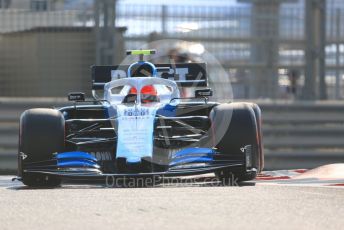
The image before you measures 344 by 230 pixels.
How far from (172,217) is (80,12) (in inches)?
225

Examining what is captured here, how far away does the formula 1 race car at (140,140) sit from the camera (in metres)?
8.08

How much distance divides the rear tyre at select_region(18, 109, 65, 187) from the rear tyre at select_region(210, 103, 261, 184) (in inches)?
59.4

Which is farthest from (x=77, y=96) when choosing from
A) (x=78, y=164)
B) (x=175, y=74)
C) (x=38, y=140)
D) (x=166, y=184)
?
(x=175, y=74)

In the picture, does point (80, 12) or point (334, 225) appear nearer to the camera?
point (334, 225)

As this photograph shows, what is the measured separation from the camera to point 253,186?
7.75 m

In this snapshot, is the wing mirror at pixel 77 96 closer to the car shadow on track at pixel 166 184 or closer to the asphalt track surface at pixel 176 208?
the car shadow on track at pixel 166 184

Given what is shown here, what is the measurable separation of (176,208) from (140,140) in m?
2.21

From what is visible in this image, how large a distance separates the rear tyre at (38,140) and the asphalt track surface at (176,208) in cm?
70

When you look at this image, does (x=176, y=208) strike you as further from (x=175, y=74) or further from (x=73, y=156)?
(x=175, y=74)

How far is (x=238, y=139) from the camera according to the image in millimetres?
8227

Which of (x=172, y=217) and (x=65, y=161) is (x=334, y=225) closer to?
(x=172, y=217)

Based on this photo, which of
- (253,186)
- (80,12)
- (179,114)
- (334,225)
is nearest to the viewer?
(334,225)

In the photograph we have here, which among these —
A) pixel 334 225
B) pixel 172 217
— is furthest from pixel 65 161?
pixel 334 225

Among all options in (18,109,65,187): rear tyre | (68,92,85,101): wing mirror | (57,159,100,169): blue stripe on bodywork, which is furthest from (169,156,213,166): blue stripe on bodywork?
(68,92,85,101): wing mirror
